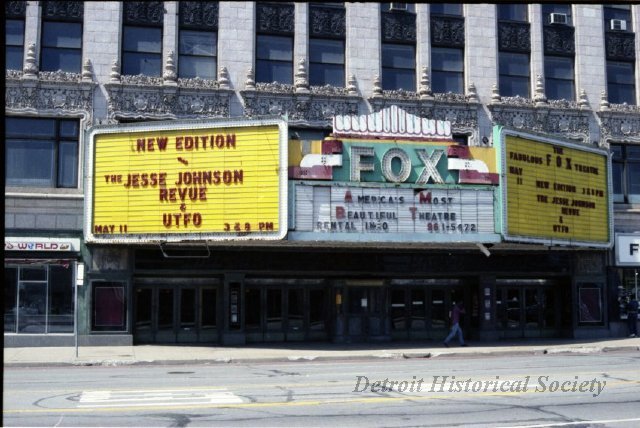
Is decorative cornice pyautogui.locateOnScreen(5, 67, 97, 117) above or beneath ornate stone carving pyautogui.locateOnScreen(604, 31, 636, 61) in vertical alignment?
beneath

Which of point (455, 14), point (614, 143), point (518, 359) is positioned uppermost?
point (455, 14)

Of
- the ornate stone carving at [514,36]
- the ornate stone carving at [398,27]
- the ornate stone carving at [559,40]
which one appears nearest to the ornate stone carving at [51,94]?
the ornate stone carving at [398,27]

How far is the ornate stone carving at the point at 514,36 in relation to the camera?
32938mm

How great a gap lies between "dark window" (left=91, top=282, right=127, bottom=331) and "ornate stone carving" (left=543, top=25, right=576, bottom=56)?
2110cm

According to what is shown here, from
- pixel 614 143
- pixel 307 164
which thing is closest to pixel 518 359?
pixel 307 164

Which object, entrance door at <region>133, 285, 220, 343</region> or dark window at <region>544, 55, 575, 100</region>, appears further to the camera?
dark window at <region>544, 55, 575, 100</region>

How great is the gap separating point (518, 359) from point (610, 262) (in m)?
11.6

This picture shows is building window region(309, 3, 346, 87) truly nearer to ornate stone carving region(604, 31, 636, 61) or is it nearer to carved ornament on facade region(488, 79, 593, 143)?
carved ornament on facade region(488, 79, 593, 143)

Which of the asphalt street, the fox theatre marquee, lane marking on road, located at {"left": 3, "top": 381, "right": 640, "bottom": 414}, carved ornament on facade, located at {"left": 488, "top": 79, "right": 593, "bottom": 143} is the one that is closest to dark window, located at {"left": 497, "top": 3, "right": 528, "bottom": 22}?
carved ornament on facade, located at {"left": 488, "top": 79, "right": 593, "bottom": 143}

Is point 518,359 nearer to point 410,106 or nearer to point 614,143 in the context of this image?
point 410,106

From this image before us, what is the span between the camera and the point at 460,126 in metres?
31.8

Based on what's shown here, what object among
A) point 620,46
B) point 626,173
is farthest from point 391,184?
point 620,46

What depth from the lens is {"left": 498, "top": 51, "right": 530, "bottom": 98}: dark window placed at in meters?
32.9

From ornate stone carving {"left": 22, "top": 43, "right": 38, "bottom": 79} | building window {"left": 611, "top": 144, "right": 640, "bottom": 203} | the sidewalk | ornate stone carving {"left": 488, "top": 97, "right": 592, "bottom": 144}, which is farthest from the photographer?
building window {"left": 611, "top": 144, "right": 640, "bottom": 203}
